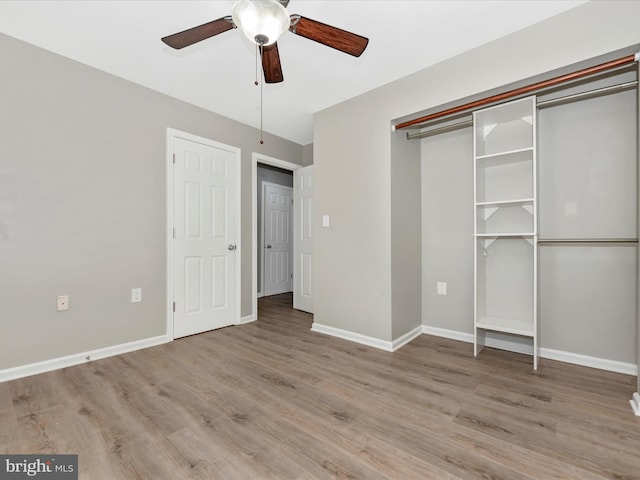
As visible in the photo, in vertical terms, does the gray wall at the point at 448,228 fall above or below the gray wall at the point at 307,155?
below

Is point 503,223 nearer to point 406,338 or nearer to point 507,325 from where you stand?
point 507,325

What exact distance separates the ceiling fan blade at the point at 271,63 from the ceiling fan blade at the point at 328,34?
161mm

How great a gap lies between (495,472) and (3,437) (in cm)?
244

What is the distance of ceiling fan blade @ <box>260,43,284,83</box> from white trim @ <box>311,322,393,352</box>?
2394mm

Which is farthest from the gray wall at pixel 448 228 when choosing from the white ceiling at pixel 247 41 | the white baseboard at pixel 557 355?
the white ceiling at pixel 247 41

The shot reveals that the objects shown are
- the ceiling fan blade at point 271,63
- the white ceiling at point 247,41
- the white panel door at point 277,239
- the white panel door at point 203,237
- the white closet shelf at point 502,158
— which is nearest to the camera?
the ceiling fan blade at point 271,63

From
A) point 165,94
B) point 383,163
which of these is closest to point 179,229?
point 165,94

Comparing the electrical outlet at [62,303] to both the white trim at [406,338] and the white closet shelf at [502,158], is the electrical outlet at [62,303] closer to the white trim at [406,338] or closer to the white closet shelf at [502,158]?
the white trim at [406,338]

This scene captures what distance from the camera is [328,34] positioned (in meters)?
1.59

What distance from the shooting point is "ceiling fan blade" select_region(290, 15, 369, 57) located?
1.52 metres

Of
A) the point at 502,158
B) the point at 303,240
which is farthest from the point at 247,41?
the point at 303,240

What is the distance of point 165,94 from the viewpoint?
9.98 ft

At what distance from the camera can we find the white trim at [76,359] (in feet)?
7.20

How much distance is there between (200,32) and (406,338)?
2960mm
